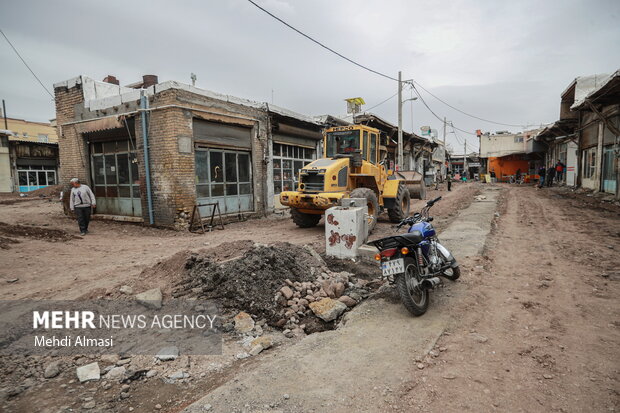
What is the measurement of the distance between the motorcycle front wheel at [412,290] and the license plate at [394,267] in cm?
8

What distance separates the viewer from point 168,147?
29.8ft

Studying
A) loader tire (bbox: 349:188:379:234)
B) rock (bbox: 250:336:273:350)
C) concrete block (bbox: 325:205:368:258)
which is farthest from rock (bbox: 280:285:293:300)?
loader tire (bbox: 349:188:379:234)

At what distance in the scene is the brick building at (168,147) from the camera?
918 centimetres

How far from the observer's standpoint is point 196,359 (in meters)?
3.09

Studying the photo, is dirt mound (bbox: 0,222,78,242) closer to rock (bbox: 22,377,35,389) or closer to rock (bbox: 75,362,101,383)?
rock (bbox: 22,377,35,389)

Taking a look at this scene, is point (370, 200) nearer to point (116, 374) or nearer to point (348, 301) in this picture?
point (348, 301)

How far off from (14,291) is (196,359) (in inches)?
145

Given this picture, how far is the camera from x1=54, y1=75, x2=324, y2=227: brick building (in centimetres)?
918

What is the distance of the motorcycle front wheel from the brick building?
7361 mm

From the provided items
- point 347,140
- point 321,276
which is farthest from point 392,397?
point 347,140

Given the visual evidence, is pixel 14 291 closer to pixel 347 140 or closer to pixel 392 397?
pixel 392 397

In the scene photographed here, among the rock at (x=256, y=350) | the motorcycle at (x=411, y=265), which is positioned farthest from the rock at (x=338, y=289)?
the rock at (x=256, y=350)

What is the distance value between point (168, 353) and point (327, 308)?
1.76 meters

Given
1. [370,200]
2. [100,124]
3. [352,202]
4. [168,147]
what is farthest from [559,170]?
[100,124]
